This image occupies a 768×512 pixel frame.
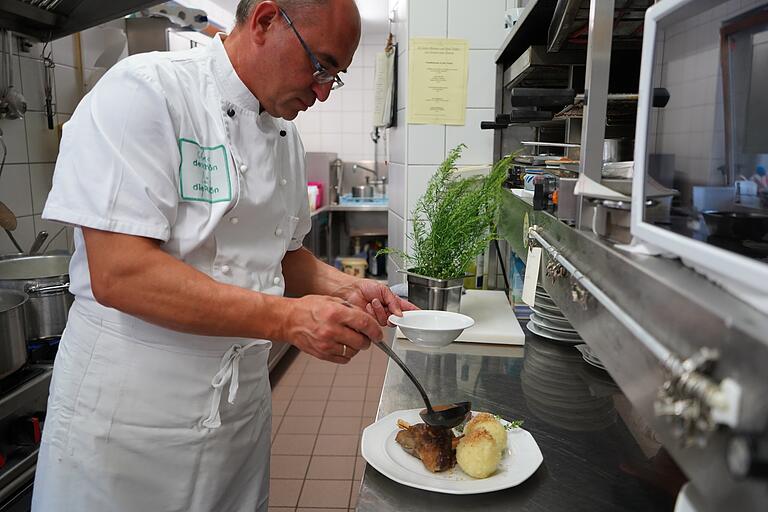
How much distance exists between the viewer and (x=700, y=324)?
492 mm

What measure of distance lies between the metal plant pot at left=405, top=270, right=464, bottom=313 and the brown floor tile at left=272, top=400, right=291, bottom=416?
1.77 meters

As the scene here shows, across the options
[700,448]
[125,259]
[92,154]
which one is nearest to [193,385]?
[125,259]

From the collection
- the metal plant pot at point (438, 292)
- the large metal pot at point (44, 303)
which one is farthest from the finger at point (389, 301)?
the large metal pot at point (44, 303)

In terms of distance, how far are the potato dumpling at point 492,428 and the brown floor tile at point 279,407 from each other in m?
2.45

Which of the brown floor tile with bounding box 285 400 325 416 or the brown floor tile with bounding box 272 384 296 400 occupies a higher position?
the brown floor tile with bounding box 272 384 296 400

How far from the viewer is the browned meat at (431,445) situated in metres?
1.01

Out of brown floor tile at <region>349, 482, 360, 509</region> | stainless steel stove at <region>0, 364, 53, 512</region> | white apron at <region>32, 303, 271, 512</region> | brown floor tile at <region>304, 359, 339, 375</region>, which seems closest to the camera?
white apron at <region>32, 303, 271, 512</region>

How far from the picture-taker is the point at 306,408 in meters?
3.42

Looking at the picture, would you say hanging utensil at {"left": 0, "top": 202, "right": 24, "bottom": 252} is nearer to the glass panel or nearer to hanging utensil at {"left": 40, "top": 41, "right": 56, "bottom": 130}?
hanging utensil at {"left": 40, "top": 41, "right": 56, "bottom": 130}

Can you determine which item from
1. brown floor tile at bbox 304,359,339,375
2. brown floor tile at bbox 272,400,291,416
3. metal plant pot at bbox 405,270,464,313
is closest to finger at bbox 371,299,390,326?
metal plant pot at bbox 405,270,464,313

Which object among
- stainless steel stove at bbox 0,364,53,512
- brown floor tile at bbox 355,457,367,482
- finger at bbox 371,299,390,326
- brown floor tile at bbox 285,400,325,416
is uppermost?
finger at bbox 371,299,390,326

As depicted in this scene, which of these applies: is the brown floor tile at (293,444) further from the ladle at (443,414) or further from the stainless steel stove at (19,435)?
the ladle at (443,414)

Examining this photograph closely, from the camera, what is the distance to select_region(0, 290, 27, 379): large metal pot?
5.27ft

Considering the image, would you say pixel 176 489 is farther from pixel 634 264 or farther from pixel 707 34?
pixel 707 34
